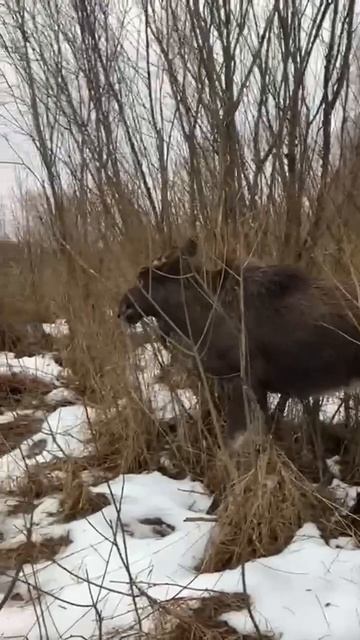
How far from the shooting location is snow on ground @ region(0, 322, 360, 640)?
10.8 ft

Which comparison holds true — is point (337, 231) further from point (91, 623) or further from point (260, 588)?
point (91, 623)

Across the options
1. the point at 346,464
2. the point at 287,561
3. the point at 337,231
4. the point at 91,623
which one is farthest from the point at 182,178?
the point at 91,623

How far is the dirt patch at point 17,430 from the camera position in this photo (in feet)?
18.1

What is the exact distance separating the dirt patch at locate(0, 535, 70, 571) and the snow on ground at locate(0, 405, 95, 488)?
2.31 feet

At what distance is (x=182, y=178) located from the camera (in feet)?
17.9

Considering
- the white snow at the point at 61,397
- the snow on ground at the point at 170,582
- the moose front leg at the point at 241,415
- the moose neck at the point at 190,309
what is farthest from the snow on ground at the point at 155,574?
the white snow at the point at 61,397

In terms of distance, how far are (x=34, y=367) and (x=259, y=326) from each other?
402 centimetres

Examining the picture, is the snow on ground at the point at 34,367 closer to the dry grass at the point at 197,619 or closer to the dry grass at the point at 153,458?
the dry grass at the point at 153,458

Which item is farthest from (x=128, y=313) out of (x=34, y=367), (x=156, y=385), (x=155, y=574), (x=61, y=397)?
(x=34, y=367)

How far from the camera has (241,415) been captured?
4301 mm

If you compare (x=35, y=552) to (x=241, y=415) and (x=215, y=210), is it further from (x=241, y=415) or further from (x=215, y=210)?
(x=215, y=210)

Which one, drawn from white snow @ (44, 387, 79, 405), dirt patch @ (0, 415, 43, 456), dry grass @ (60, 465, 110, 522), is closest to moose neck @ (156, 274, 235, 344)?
dry grass @ (60, 465, 110, 522)

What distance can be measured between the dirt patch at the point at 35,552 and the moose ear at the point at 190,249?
1696 mm

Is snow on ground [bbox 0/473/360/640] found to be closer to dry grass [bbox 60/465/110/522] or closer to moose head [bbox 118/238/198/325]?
dry grass [bbox 60/465/110/522]
